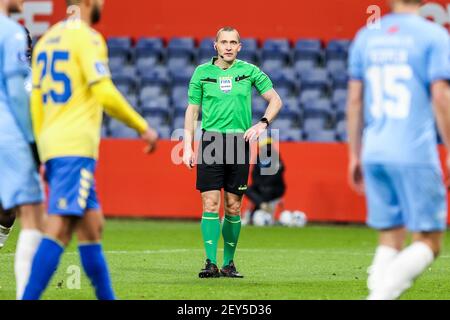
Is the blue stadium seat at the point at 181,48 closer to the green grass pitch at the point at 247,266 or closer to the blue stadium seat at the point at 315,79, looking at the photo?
the blue stadium seat at the point at 315,79

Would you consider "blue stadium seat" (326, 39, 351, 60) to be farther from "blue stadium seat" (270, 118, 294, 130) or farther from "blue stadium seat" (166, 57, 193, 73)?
"blue stadium seat" (166, 57, 193, 73)

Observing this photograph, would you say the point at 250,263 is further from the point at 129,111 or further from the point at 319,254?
the point at 129,111

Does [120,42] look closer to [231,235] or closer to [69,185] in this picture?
[231,235]

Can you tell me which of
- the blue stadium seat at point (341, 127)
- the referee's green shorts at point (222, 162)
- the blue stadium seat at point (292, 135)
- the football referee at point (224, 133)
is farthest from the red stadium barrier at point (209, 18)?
the referee's green shorts at point (222, 162)

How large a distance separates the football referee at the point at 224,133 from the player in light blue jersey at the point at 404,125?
4025 millimetres

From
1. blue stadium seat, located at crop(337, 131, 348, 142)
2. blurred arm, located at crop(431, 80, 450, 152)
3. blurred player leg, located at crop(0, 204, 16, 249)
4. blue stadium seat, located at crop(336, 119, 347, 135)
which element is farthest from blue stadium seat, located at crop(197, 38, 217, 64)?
blurred arm, located at crop(431, 80, 450, 152)

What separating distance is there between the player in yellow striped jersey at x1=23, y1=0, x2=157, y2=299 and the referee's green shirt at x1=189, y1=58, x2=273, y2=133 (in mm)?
3776

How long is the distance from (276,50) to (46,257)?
15286 mm

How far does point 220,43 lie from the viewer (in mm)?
10531

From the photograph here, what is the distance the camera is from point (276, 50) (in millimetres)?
21625

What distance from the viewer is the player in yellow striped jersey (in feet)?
22.0

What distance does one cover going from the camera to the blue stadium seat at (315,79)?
70.0ft

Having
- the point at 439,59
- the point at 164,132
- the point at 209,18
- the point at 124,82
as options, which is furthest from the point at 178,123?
the point at 439,59

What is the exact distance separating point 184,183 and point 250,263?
701 centimetres
